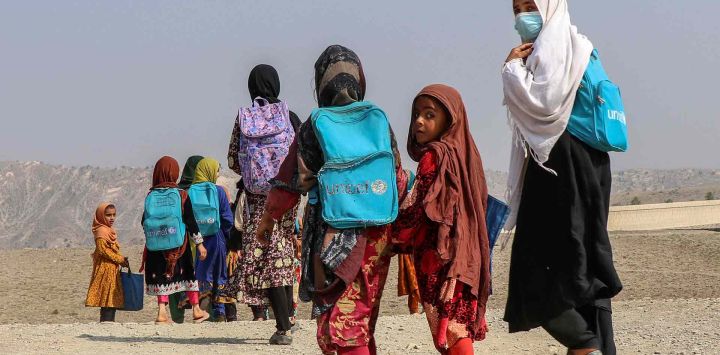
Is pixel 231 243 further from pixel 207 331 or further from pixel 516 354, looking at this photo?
pixel 516 354

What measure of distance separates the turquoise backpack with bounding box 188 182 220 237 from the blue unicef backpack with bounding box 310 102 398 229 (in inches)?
189

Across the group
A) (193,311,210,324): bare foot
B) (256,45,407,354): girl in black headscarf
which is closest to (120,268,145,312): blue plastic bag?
(193,311,210,324): bare foot

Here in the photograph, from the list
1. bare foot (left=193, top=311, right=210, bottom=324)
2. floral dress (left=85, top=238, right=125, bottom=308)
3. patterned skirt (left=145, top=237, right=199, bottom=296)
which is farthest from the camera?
floral dress (left=85, top=238, right=125, bottom=308)

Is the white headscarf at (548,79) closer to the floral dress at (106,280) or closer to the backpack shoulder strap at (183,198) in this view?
the backpack shoulder strap at (183,198)

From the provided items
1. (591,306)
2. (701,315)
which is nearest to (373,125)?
(591,306)

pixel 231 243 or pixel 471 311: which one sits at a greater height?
pixel 471 311

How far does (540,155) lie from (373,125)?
29.3 inches

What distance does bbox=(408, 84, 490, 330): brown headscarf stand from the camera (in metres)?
5.17

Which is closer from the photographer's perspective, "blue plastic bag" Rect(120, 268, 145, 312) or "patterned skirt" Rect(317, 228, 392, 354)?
"patterned skirt" Rect(317, 228, 392, 354)

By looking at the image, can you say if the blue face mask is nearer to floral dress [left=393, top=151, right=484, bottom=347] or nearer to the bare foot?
floral dress [left=393, top=151, right=484, bottom=347]

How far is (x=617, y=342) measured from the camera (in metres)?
8.04

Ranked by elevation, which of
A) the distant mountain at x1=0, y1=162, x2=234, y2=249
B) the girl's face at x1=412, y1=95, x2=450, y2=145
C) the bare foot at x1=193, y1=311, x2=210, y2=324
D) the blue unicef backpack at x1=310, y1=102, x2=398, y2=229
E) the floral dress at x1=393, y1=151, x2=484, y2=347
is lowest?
the distant mountain at x1=0, y1=162, x2=234, y2=249

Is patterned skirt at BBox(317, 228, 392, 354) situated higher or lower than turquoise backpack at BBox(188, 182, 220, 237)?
higher

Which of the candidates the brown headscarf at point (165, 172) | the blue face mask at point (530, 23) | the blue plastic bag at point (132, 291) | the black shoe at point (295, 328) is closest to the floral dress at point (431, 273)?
the blue face mask at point (530, 23)
